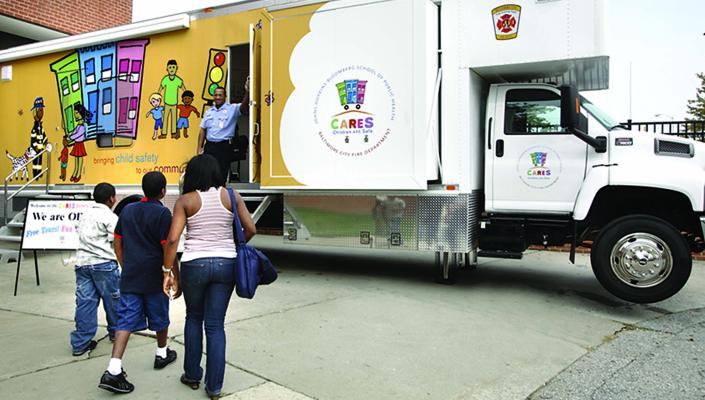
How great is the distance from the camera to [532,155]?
6367 millimetres

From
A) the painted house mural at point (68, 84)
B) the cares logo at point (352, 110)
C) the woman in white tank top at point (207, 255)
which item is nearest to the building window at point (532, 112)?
the cares logo at point (352, 110)

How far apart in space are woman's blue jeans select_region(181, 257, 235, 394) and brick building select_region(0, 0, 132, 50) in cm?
1241

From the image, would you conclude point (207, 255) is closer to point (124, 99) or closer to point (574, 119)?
point (574, 119)

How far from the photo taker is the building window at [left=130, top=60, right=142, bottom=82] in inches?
332

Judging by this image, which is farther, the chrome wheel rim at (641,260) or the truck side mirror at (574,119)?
the truck side mirror at (574,119)

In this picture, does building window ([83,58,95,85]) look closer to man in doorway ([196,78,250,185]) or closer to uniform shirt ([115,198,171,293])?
man in doorway ([196,78,250,185])

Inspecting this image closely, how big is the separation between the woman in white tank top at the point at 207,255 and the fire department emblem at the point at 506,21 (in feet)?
14.1

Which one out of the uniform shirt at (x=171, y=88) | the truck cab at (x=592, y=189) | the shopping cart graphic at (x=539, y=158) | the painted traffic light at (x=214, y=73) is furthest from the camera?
the uniform shirt at (x=171, y=88)

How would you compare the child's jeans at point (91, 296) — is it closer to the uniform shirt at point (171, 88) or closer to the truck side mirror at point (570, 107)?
the uniform shirt at point (171, 88)

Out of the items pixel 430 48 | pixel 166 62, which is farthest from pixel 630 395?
pixel 166 62

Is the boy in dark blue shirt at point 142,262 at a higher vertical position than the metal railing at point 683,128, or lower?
lower

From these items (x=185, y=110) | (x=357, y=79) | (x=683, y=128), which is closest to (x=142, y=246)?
(x=357, y=79)

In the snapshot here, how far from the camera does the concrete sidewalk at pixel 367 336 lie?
361 cm

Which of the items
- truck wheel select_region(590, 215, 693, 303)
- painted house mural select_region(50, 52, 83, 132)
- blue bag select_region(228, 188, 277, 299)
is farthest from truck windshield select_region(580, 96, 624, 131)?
painted house mural select_region(50, 52, 83, 132)
